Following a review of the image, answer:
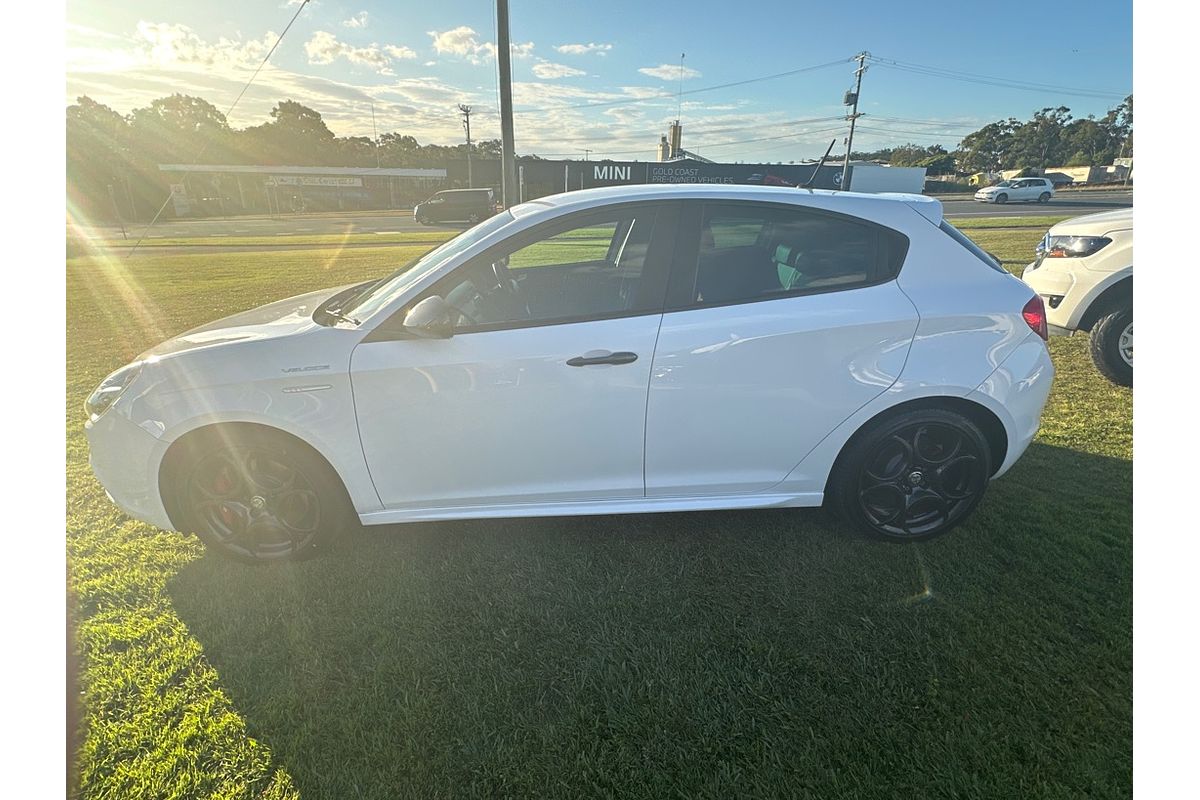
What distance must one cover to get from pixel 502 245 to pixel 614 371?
74cm

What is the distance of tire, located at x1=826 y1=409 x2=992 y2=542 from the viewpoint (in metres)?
2.72

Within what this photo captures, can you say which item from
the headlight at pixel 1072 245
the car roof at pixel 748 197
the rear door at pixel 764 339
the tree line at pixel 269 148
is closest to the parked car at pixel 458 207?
the tree line at pixel 269 148

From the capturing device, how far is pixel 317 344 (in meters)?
2.50

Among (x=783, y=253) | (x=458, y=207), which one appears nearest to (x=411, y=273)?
(x=783, y=253)

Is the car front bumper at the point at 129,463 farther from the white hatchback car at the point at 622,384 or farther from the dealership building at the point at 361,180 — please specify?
the dealership building at the point at 361,180

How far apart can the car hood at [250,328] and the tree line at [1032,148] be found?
82.6m

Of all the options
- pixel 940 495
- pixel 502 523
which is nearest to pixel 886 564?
pixel 940 495

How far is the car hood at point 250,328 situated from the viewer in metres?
2.65

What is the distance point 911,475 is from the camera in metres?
2.81

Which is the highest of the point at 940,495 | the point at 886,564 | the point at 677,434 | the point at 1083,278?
the point at 1083,278

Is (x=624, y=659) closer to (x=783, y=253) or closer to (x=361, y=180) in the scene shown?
(x=783, y=253)

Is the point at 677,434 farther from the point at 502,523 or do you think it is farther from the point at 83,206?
the point at 83,206

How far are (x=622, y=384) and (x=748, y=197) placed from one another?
108cm

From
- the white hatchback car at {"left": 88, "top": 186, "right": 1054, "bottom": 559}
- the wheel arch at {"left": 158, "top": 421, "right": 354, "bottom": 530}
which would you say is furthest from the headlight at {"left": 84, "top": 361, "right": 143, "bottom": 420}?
the wheel arch at {"left": 158, "top": 421, "right": 354, "bottom": 530}
